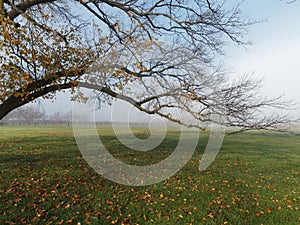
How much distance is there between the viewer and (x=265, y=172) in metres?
8.71

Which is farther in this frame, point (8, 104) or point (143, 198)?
point (8, 104)

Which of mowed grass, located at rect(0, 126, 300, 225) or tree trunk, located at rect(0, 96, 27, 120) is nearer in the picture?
mowed grass, located at rect(0, 126, 300, 225)

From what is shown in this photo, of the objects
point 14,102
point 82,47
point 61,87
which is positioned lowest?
point 14,102

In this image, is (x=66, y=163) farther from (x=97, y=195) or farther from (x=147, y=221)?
(x=147, y=221)

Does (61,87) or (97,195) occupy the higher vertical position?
(61,87)

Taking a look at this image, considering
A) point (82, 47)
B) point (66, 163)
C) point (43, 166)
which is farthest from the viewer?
point (66, 163)

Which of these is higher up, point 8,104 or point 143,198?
point 8,104

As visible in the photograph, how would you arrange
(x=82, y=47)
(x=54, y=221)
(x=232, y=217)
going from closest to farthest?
1. (x=54, y=221)
2. (x=232, y=217)
3. (x=82, y=47)

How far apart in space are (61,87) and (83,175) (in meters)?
3.07

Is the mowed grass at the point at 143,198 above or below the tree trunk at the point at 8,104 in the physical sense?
below

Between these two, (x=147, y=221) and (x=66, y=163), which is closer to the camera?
(x=147, y=221)

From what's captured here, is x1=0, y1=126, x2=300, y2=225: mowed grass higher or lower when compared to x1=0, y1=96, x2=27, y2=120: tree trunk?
lower

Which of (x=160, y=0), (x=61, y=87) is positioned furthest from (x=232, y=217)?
(x=160, y=0)

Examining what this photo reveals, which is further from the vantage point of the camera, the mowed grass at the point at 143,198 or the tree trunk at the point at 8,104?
the tree trunk at the point at 8,104
